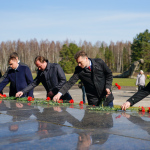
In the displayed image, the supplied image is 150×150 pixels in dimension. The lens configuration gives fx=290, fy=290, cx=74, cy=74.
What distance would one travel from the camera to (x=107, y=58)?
9862 cm

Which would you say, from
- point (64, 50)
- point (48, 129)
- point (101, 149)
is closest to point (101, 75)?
point (48, 129)

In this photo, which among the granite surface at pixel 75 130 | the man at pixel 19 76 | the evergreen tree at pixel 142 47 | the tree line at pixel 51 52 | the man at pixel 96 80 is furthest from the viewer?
the tree line at pixel 51 52

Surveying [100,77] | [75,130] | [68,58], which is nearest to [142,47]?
[68,58]

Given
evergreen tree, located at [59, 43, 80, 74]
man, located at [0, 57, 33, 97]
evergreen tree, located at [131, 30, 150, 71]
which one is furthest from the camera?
evergreen tree, located at [131, 30, 150, 71]

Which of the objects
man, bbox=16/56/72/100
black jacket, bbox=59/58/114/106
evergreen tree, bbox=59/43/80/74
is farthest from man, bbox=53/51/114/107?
evergreen tree, bbox=59/43/80/74

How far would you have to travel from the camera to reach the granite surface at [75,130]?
253 cm

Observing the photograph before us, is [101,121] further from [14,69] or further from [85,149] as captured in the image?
[14,69]

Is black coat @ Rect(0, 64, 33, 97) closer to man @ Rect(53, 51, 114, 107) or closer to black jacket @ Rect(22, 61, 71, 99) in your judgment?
black jacket @ Rect(22, 61, 71, 99)

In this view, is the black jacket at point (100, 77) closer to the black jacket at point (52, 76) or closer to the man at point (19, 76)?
the black jacket at point (52, 76)

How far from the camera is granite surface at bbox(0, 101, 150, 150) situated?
2533 millimetres

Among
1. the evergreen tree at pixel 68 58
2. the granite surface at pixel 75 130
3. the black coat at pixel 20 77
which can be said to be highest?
the evergreen tree at pixel 68 58

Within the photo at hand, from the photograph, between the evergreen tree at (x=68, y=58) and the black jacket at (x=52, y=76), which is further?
the evergreen tree at (x=68, y=58)

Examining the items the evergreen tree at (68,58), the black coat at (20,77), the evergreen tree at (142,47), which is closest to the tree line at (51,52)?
the evergreen tree at (142,47)

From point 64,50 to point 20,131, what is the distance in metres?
68.7
